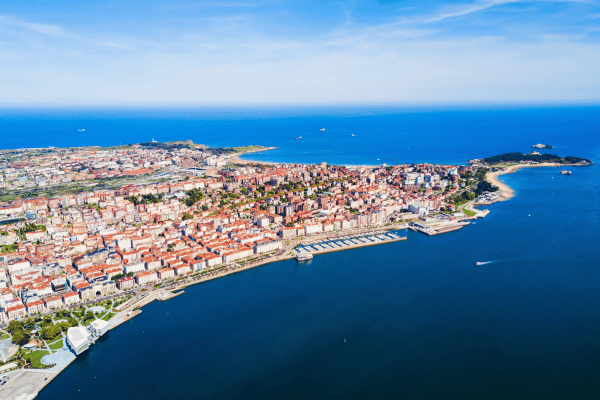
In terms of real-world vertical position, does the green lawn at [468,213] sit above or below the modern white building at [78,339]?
below

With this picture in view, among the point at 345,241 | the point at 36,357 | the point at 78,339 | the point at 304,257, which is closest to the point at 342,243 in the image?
the point at 345,241

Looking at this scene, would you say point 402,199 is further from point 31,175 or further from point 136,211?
point 31,175

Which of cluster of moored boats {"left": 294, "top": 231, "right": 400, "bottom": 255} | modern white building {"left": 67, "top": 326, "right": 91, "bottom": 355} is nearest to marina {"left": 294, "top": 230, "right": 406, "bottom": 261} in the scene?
cluster of moored boats {"left": 294, "top": 231, "right": 400, "bottom": 255}

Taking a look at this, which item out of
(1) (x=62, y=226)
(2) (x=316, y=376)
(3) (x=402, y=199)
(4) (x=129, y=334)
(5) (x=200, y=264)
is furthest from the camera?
(3) (x=402, y=199)

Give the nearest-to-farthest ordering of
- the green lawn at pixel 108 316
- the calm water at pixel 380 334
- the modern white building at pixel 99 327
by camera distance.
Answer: the calm water at pixel 380 334 → the modern white building at pixel 99 327 → the green lawn at pixel 108 316

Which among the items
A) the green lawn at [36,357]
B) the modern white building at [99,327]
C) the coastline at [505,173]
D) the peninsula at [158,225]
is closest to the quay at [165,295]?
the peninsula at [158,225]

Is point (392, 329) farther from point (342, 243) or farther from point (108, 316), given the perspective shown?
point (108, 316)

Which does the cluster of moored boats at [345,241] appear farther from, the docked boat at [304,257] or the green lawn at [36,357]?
the green lawn at [36,357]

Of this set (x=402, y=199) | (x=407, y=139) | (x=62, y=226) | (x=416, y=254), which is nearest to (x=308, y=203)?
(x=402, y=199)
